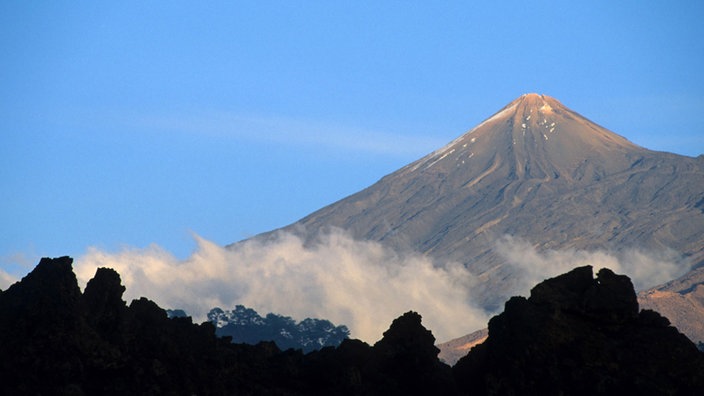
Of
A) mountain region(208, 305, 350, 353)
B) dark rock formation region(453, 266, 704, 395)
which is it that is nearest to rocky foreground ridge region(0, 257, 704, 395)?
dark rock formation region(453, 266, 704, 395)

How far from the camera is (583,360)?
94.1 feet

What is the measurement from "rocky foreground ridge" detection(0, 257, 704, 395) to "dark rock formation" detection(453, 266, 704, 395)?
2 centimetres

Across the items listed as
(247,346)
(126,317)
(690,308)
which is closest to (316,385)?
(247,346)

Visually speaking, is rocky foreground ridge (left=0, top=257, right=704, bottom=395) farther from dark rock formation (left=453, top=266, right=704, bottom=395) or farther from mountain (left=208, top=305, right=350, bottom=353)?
mountain (left=208, top=305, right=350, bottom=353)

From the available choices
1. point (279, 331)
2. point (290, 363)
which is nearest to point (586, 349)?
point (290, 363)

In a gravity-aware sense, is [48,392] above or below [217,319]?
below

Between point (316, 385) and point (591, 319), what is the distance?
238 inches

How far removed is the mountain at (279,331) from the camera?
132 metres

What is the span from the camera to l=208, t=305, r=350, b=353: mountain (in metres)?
132

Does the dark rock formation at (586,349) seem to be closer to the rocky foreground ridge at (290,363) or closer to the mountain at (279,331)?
the rocky foreground ridge at (290,363)

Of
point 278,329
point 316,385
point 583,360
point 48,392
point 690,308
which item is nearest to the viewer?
point 48,392

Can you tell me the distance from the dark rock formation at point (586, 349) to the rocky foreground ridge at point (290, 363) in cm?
2

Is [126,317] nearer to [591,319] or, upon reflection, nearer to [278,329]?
[591,319]

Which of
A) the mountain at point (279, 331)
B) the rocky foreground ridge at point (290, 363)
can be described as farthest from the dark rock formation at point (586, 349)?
the mountain at point (279, 331)
